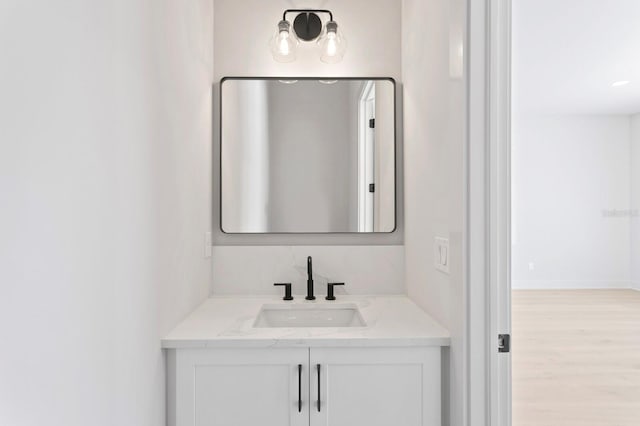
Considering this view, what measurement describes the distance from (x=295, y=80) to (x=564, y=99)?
14.6 ft

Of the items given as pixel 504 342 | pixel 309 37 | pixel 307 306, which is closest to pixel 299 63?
pixel 309 37

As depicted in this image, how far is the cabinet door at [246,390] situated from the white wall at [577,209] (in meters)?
5.32

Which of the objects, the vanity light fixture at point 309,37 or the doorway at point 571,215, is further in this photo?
the doorway at point 571,215

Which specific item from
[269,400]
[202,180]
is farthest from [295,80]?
[269,400]

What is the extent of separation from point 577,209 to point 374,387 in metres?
5.85

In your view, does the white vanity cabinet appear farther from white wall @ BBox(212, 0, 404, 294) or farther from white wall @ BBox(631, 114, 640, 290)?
white wall @ BBox(631, 114, 640, 290)

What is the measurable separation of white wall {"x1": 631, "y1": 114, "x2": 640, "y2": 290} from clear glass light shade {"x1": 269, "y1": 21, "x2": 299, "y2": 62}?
227 inches

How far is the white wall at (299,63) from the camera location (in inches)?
83.3

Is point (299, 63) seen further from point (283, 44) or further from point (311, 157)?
point (311, 157)

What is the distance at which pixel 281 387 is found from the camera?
1.38m

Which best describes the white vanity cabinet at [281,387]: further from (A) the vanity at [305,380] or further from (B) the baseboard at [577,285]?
(B) the baseboard at [577,285]

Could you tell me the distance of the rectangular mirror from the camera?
211 centimetres

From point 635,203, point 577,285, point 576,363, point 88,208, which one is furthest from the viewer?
point 577,285

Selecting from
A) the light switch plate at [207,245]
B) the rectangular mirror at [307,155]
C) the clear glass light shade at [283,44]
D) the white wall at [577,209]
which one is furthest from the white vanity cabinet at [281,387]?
the white wall at [577,209]
